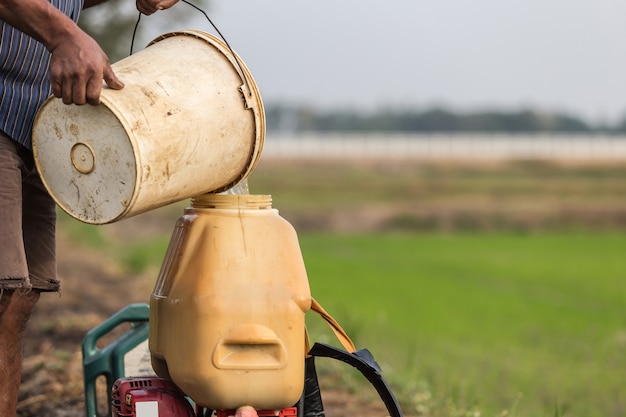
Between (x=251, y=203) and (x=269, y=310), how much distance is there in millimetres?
263

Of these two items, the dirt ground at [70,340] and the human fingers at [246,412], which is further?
the dirt ground at [70,340]

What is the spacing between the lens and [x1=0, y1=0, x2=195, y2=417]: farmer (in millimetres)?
2186

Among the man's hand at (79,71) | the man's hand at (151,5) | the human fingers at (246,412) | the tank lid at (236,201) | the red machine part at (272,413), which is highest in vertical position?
the man's hand at (151,5)

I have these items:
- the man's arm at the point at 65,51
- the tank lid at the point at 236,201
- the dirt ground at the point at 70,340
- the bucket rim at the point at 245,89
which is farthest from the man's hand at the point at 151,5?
the dirt ground at the point at 70,340

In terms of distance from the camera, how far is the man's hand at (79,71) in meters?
2.15

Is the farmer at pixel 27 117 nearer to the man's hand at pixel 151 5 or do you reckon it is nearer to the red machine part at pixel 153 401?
the man's hand at pixel 151 5

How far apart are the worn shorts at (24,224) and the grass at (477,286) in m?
0.59

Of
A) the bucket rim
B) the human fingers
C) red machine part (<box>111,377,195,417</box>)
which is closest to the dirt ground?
red machine part (<box>111,377,195,417</box>)

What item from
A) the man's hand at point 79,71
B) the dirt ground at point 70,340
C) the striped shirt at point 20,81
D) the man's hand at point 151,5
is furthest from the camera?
the dirt ground at point 70,340

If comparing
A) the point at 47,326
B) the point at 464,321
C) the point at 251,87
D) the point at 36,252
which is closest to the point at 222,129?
the point at 251,87

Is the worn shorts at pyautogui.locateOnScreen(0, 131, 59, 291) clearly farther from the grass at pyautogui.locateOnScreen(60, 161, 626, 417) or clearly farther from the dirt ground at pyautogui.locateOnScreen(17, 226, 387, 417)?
the dirt ground at pyautogui.locateOnScreen(17, 226, 387, 417)

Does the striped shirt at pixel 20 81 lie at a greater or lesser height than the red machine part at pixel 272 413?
greater

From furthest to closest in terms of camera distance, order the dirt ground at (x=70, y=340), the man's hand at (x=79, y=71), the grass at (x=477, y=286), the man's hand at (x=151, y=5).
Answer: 1. the grass at (x=477, y=286)
2. the dirt ground at (x=70, y=340)
3. the man's hand at (x=151, y=5)
4. the man's hand at (x=79, y=71)

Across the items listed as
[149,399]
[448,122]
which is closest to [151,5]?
[149,399]
